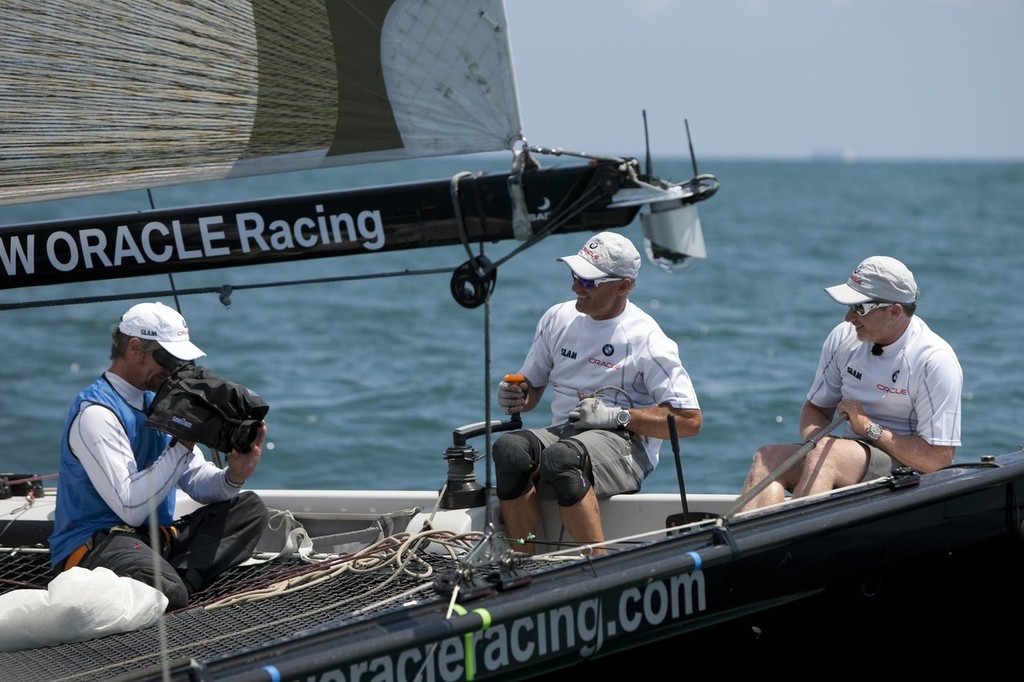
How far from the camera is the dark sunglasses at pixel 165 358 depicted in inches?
143

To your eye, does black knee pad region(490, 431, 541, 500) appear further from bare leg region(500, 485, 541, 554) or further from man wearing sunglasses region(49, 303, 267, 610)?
man wearing sunglasses region(49, 303, 267, 610)

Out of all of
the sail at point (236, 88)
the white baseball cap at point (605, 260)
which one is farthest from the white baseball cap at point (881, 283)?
the sail at point (236, 88)

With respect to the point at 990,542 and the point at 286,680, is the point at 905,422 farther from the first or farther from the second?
the point at 286,680

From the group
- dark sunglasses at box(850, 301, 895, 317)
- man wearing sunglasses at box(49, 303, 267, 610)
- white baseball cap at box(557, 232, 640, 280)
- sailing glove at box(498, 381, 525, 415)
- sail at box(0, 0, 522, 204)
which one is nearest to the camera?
sail at box(0, 0, 522, 204)

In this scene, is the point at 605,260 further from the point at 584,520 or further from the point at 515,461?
the point at 584,520

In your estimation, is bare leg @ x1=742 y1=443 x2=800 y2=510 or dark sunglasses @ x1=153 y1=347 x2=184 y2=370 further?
bare leg @ x1=742 y1=443 x2=800 y2=510

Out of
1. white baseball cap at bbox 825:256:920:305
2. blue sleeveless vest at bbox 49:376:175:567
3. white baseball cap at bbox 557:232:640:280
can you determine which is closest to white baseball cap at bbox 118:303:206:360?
blue sleeveless vest at bbox 49:376:175:567

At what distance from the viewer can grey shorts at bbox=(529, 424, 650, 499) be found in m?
4.26

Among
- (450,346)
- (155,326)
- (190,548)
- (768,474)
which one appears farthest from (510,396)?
(450,346)

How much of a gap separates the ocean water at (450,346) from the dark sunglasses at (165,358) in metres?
0.24

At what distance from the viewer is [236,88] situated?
11.2 feet

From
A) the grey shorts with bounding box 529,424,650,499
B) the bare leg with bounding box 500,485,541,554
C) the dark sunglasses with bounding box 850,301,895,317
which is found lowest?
the bare leg with bounding box 500,485,541,554

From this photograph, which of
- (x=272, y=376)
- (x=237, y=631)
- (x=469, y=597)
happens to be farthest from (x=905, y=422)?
(x=272, y=376)

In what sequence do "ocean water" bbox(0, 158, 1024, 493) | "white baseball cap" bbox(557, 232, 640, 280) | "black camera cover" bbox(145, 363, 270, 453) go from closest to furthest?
"black camera cover" bbox(145, 363, 270, 453) → "white baseball cap" bbox(557, 232, 640, 280) → "ocean water" bbox(0, 158, 1024, 493)
